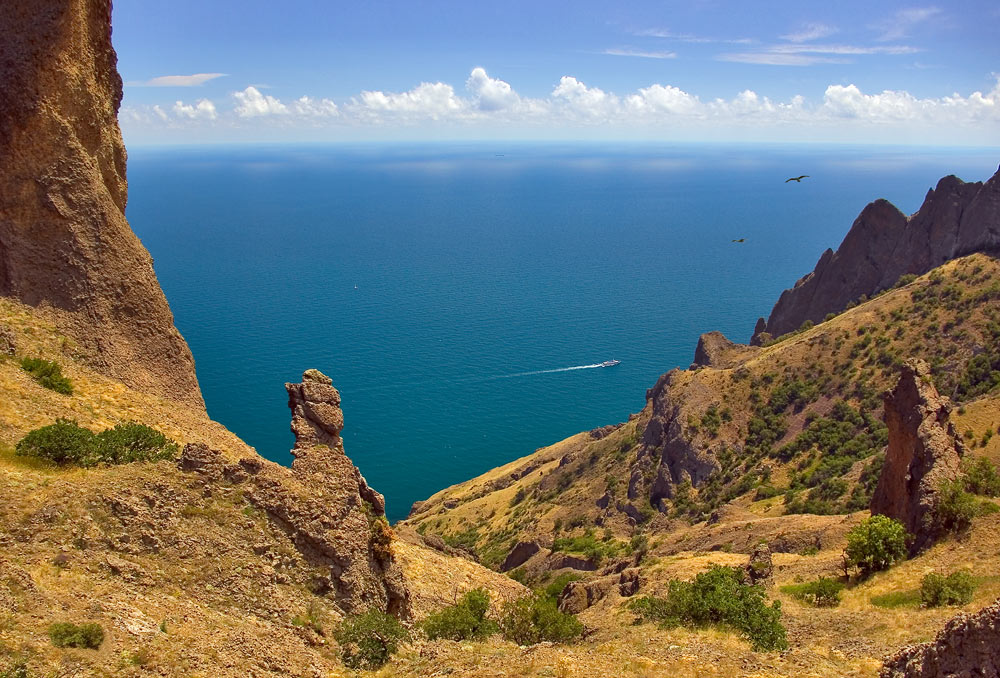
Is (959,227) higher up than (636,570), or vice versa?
(959,227)

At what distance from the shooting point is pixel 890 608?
2388 cm

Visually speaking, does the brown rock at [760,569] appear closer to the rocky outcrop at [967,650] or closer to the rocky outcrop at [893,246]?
the rocky outcrop at [967,650]

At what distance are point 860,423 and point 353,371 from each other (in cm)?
8500

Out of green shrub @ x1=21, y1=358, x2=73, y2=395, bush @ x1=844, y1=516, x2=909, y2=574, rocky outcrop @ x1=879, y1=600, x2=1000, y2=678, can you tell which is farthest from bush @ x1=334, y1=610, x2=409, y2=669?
bush @ x1=844, y1=516, x2=909, y2=574

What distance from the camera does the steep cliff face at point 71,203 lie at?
27.2 metres

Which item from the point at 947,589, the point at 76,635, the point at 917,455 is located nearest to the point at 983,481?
the point at 917,455

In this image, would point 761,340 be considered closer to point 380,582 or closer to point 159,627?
point 380,582

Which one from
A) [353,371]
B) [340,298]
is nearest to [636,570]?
[353,371]

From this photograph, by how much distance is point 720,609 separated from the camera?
24.3 m

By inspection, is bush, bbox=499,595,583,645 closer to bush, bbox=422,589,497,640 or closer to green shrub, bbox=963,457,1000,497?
bush, bbox=422,589,497,640

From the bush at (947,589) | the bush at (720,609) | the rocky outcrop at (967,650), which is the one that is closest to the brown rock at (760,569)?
the bush at (720,609)

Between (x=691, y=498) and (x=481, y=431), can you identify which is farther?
(x=481, y=431)

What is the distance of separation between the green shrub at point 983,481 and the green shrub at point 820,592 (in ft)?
22.1

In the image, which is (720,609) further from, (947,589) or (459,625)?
(459,625)
